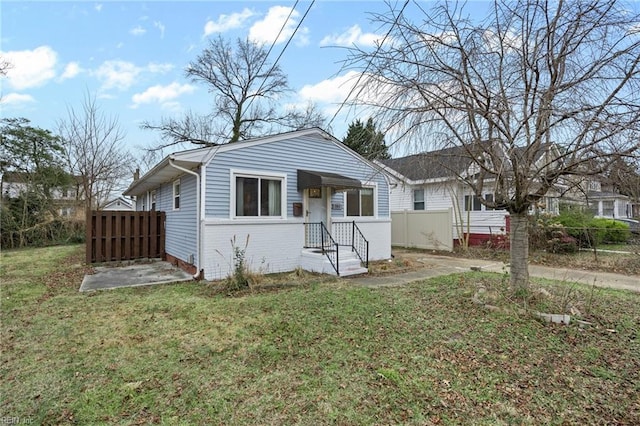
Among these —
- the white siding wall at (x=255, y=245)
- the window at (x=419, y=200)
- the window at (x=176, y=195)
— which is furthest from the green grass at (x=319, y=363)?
the window at (x=419, y=200)

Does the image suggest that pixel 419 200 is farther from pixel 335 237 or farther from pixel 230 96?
→ pixel 230 96

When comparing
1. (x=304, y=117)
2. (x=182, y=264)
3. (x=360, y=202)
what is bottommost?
(x=182, y=264)

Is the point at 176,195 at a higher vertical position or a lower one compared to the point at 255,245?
higher

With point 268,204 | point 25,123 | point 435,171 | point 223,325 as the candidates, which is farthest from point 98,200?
point 435,171

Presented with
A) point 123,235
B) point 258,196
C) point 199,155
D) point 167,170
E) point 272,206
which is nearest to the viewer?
point 199,155

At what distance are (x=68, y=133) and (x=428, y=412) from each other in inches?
911

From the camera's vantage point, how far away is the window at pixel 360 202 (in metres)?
10.2

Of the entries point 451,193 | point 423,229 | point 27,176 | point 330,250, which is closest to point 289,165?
point 330,250

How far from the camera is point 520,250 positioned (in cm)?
490

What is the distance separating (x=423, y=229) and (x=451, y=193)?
1871 mm

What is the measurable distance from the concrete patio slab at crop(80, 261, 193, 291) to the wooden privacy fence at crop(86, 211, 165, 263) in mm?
690

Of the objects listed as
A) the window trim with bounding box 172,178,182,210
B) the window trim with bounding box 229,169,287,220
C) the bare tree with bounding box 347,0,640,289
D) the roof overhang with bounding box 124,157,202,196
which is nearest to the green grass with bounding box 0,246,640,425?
the bare tree with bounding box 347,0,640,289

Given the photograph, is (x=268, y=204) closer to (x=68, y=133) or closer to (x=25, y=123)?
(x=68, y=133)

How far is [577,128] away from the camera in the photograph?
3.79 m
